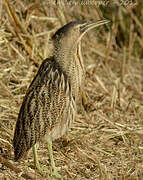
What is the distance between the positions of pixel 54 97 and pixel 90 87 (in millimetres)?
1320

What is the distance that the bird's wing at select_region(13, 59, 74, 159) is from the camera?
2.53 m

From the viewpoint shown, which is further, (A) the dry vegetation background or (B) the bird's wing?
(A) the dry vegetation background

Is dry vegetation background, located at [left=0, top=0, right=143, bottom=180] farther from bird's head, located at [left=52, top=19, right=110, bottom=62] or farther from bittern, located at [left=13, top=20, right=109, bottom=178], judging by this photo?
bird's head, located at [left=52, top=19, right=110, bottom=62]

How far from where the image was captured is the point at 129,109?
378 centimetres

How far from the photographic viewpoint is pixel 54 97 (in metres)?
2.59

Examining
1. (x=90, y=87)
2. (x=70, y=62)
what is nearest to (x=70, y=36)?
(x=70, y=62)

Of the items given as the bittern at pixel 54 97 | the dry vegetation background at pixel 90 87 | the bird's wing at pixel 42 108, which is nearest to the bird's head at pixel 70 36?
the bittern at pixel 54 97

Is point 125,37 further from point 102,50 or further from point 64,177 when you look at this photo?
point 64,177

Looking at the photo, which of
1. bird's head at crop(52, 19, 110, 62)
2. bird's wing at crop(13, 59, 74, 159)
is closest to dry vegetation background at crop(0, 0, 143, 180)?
bird's wing at crop(13, 59, 74, 159)

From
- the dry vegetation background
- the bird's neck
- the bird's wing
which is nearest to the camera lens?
the bird's wing

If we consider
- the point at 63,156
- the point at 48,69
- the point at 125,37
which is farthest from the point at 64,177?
the point at 125,37

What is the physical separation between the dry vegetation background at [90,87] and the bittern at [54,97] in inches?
7.9

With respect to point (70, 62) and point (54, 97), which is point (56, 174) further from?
point (70, 62)

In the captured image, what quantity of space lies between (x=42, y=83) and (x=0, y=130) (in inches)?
23.0
